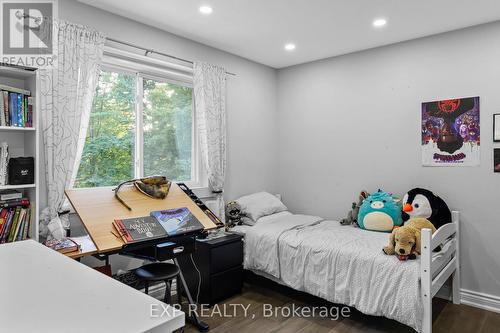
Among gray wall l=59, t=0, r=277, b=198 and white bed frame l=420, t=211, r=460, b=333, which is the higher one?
gray wall l=59, t=0, r=277, b=198

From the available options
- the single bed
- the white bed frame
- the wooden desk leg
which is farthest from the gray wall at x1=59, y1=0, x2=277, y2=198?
the white bed frame

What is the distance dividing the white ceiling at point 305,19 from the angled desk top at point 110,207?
4.95 ft

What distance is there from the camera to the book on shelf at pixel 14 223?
6.55ft

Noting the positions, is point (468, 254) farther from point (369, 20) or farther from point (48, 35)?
point (48, 35)

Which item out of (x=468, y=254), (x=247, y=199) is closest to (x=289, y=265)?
(x=247, y=199)

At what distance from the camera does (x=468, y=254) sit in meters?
3.09

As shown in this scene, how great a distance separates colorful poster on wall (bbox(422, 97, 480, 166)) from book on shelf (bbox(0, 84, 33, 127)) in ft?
11.2

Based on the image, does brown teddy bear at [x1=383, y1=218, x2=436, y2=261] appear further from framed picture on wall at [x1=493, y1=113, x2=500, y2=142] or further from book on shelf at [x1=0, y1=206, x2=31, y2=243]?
book on shelf at [x1=0, y1=206, x2=31, y2=243]

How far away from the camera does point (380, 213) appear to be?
10.7 ft

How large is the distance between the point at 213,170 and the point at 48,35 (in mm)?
1881

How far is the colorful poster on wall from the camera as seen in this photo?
304cm

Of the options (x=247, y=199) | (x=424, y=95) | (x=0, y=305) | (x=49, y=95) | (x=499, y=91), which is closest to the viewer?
(x=0, y=305)

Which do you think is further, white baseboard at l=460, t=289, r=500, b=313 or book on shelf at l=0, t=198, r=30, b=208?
white baseboard at l=460, t=289, r=500, b=313

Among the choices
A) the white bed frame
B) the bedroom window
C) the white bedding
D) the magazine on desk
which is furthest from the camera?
the bedroom window
